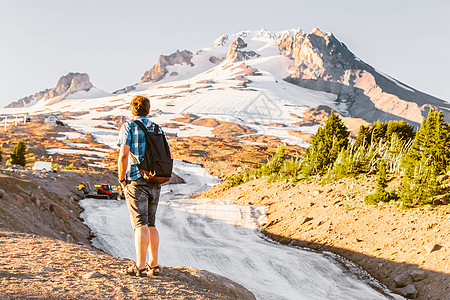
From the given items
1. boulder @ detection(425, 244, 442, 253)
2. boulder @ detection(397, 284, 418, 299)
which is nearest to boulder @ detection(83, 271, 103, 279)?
boulder @ detection(397, 284, 418, 299)

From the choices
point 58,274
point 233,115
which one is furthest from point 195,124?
point 58,274

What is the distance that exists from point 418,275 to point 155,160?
627 centimetres

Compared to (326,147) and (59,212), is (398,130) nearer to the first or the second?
(326,147)

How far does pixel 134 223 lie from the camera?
15.9 ft

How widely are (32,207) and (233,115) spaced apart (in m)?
154

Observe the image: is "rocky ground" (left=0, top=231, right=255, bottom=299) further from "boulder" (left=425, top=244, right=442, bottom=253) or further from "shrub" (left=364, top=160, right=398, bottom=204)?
"shrub" (left=364, top=160, right=398, bottom=204)

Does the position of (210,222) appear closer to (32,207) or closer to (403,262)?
(32,207)

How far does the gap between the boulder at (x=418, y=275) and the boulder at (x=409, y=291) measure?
0.22 meters

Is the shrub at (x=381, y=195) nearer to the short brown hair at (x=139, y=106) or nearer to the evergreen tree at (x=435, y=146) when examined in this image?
the evergreen tree at (x=435, y=146)

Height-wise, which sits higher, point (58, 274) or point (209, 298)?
point (58, 274)

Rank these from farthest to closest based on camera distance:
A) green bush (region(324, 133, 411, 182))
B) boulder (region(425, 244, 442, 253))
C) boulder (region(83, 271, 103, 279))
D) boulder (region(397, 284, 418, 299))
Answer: green bush (region(324, 133, 411, 182)) → boulder (region(425, 244, 442, 253)) → boulder (region(397, 284, 418, 299)) → boulder (region(83, 271, 103, 279))

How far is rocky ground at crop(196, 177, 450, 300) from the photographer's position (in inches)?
292

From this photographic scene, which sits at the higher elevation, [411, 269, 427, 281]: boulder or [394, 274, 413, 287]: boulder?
[411, 269, 427, 281]: boulder

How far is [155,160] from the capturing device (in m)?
4.76
